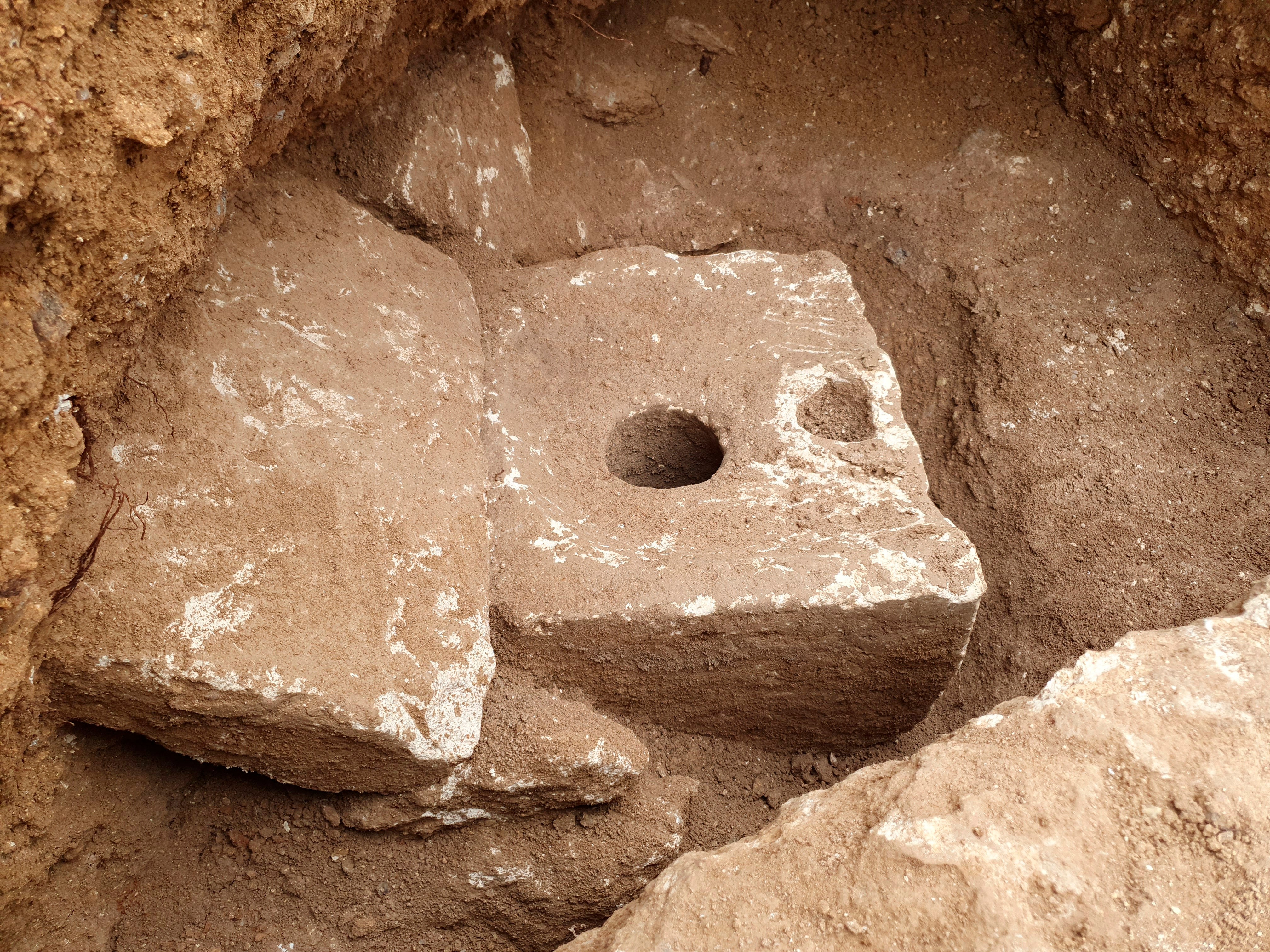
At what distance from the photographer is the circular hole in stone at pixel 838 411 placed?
8.96 ft

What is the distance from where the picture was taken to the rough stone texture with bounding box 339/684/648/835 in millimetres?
2248

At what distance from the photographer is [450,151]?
2.96m

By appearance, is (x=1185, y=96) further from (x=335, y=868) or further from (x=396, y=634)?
(x=335, y=868)

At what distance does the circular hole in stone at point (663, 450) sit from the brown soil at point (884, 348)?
25.6 inches

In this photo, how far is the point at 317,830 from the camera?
2.38 metres


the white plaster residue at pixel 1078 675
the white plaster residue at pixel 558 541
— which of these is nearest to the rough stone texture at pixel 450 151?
the white plaster residue at pixel 558 541

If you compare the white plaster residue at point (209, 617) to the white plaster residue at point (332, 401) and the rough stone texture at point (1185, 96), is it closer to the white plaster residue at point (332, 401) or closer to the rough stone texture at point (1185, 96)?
the white plaster residue at point (332, 401)

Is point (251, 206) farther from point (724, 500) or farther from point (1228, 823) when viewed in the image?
point (1228, 823)

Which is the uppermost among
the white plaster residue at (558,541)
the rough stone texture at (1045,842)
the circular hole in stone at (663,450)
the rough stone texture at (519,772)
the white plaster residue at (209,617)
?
the white plaster residue at (209,617)

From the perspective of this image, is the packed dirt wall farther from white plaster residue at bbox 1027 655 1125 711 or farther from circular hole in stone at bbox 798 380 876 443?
white plaster residue at bbox 1027 655 1125 711

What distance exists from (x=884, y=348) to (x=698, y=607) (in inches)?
67.5

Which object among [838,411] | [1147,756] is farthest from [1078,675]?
[838,411]

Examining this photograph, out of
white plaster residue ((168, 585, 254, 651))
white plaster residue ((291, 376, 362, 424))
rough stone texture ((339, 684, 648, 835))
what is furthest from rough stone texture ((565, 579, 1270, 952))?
white plaster residue ((291, 376, 362, 424))

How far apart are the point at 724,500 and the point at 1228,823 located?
133 centimetres
